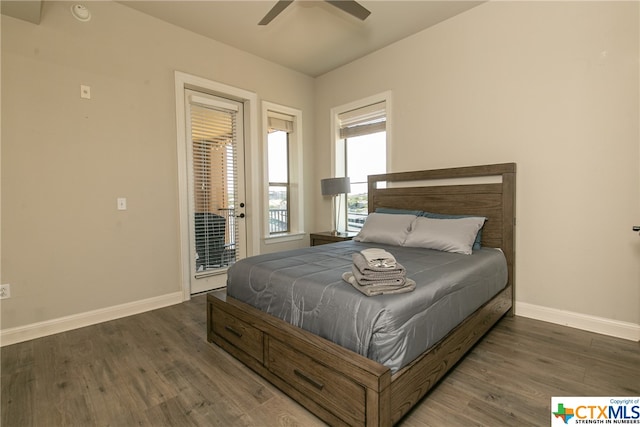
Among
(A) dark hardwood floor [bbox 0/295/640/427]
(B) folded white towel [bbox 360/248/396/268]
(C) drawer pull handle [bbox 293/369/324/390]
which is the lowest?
(A) dark hardwood floor [bbox 0/295/640/427]

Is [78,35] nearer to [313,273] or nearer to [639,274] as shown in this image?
[313,273]

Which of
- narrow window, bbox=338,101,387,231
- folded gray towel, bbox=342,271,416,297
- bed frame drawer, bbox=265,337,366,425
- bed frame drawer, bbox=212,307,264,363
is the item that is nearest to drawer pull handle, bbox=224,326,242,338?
bed frame drawer, bbox=212,307,264,363

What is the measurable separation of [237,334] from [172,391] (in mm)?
463

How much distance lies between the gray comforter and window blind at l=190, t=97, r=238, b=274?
Result: 1547 millimetres

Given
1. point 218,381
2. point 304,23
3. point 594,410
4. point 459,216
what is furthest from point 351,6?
point 594,410

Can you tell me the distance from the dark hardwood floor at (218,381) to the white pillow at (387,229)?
3.65 ft

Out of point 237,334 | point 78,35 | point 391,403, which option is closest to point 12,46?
point 78,35

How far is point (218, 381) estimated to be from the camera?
182cm

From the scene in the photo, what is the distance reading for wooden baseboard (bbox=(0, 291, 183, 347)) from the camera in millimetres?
2357

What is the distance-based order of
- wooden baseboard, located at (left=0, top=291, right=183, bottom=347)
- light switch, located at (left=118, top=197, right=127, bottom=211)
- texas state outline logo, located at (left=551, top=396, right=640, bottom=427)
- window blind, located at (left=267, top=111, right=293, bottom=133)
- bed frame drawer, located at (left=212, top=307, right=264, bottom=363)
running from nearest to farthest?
texas state outline logo, located at (left=551, top=396, right=640, bottom=427) < bed frame drawer, located at (left=212, top=307, right=264, bottom=363) < wooden baseboard, located at (left=0, top=291, right=183, bottom=347) < light switch, located at (left=118, top=197, right=127, bottom=211) < window blind, located at (left=267, top=111, right=293, bottom=133)

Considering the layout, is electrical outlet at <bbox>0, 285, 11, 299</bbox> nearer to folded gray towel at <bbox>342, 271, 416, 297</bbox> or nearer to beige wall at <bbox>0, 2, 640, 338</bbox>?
beige wall at <bbox>0, 2, 640, 338</bbox>

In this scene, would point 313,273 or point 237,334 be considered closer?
point 313,273

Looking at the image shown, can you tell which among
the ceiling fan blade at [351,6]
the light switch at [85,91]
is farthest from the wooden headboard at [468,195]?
the light switch at [85,91]

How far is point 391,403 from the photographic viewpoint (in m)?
1.30
